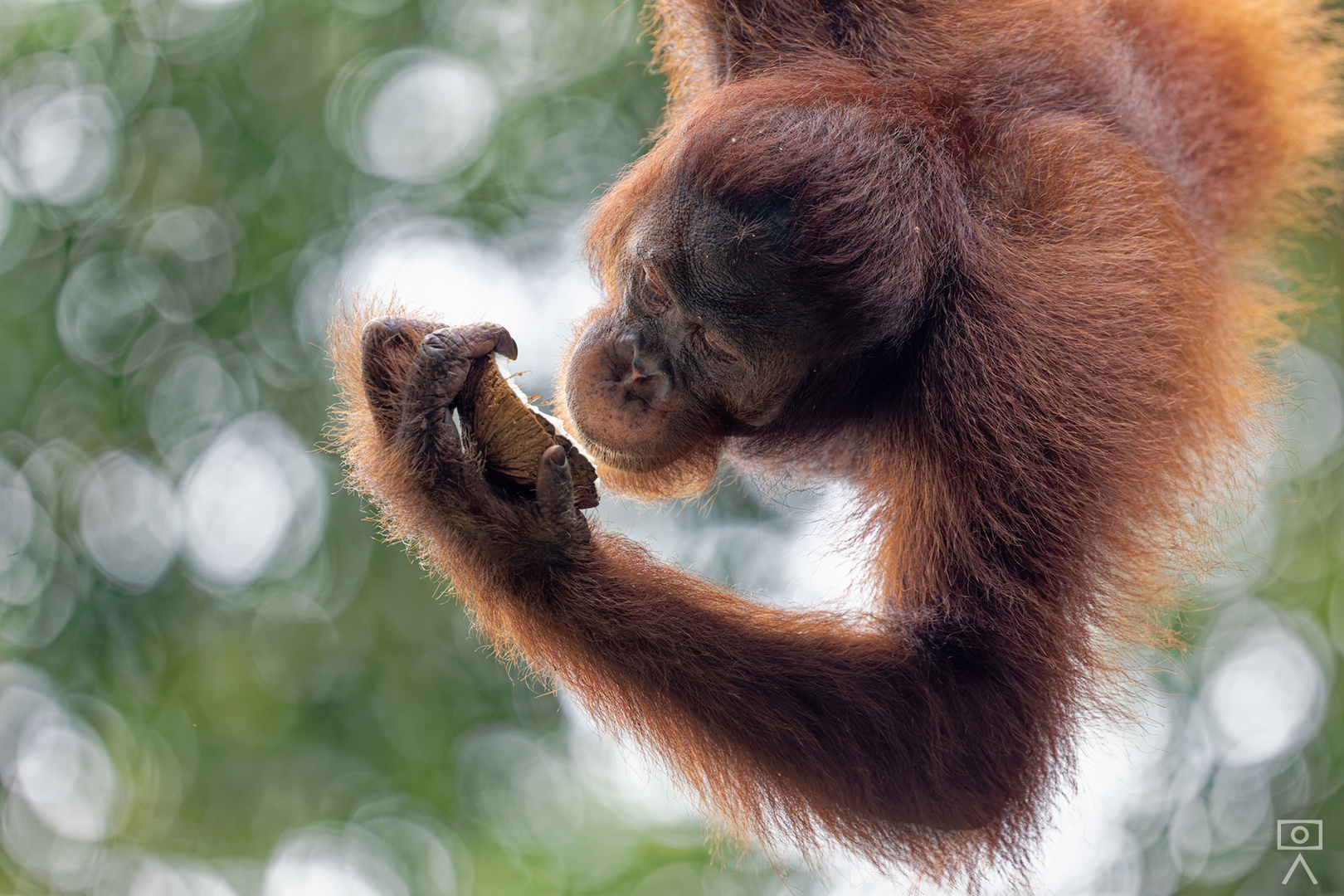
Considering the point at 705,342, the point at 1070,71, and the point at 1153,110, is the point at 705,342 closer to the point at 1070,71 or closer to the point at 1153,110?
the point at 1070,71

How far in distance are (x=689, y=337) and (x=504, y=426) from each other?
43cm

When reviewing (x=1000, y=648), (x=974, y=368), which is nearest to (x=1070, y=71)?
(x=974, y=368)

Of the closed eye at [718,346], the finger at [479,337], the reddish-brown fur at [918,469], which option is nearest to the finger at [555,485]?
the reddish-brown fur at [918,469]

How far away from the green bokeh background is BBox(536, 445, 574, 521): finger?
92.0 inches

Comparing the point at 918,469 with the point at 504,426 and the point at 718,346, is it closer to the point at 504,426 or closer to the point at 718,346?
the point at 718,346

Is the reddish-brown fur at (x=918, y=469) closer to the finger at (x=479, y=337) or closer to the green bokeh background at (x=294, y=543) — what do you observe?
the finger at (x=479, y=337)

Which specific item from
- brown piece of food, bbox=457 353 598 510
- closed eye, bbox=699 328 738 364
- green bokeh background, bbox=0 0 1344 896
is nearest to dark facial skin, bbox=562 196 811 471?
closed eye, bbox=699 328 738 364

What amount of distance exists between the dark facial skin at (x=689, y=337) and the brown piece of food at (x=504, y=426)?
26cm

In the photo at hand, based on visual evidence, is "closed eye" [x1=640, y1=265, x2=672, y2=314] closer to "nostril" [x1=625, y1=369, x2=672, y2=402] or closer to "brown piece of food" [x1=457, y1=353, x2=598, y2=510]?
"nostril" [x1=625, y1=369, x2=672, y2=402]

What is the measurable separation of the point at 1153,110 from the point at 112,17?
429 centimetres

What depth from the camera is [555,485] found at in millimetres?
1646

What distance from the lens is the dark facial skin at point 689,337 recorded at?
1761 millimetres

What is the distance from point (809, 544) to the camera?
7.41 ft

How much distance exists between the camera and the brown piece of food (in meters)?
1.62
